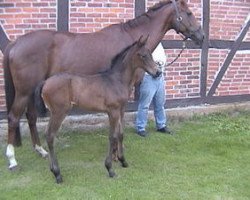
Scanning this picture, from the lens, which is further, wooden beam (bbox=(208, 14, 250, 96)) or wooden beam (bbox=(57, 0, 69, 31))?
wooden beam (bbox=(208, 14, 250, 96))

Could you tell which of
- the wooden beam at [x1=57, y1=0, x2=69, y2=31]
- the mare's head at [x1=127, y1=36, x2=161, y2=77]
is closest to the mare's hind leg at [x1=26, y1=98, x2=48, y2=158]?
the wooden beam at [x1=57, y1=0, x2=69, y2=31]

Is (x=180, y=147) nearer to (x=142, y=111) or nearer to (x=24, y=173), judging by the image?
(x=142, y=111)

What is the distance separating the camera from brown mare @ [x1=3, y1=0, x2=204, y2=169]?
5297 mm

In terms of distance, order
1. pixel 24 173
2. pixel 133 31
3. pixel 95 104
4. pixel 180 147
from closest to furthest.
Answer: pixel 95 104, pixel 24 173, pixel 133 31, pixel 180 147

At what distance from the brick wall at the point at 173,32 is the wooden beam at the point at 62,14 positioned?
0.05 meters

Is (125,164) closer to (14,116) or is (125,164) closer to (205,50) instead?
(14,116)

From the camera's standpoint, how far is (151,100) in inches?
262

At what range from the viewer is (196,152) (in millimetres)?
5996

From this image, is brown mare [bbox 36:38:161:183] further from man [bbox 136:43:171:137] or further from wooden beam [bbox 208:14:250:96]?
wooden beam [bbox 208:14:250:96]

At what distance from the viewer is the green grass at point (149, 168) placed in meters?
4.59

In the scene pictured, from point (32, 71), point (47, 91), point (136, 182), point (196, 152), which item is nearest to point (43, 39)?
point (32, 71)

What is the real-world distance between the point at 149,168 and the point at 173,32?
2776mm

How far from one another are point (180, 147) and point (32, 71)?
7.52 feet

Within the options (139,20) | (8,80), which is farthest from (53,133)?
(139,20)
